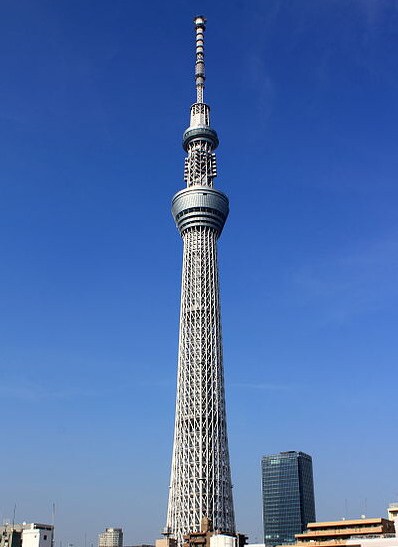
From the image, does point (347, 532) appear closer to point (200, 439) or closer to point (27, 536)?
point (200, 439)

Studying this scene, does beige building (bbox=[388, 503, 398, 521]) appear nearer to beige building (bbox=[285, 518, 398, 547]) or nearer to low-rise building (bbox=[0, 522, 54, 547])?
beige building (bbox=[285, 518, 398, 547])

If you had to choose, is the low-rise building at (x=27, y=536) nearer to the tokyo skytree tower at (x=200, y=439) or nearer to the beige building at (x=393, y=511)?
the tokyo skytree tower at (x=200, y=439)

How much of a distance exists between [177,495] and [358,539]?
54143 mm

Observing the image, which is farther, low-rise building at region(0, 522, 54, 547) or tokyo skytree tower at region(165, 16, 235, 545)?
tokyo skytree tower at region(165, 16, 235, 545)

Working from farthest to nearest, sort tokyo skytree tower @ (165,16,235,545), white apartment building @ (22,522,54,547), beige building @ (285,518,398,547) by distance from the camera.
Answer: tokyo skytree tower @ (165,16,235,545) → white apartment building @ (22,522,54,547) → beige building @ (285,518,398,547)

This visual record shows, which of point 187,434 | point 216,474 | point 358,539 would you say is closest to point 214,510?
point 216,474

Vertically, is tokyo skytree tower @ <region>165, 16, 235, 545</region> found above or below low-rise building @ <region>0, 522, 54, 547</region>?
above

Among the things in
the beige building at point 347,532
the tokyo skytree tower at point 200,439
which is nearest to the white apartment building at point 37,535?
the tokyo skytree tower at point 200,439

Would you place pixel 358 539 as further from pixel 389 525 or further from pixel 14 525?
pixel 14 525

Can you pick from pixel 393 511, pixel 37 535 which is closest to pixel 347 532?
pixel 393 511

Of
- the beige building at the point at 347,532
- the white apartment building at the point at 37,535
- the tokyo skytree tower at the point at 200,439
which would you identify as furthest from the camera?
the tokyo skytree tower at the point at 200,439

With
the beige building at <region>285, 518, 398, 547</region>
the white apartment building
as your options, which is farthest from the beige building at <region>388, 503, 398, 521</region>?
the white apartment building

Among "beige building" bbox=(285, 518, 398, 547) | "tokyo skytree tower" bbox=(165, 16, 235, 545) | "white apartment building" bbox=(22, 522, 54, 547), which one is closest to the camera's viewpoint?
"beige building" bbox=(285, 518, 398, 547)

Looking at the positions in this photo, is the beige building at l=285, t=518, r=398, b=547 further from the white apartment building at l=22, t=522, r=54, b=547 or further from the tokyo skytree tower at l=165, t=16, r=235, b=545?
the white apartment building at l=22, t=522, r=54, b=547
